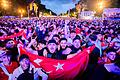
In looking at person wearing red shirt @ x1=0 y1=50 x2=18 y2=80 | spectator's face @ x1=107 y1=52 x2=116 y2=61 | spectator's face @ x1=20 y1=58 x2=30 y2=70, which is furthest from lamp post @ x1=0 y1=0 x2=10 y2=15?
spectator's face @ x1=20 y1=58 x2=30 y2=70

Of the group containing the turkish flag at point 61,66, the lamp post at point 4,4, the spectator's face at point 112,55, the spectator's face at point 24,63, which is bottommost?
the lamp post at point 4,4

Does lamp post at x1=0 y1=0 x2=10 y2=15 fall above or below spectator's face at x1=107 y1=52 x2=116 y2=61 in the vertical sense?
below

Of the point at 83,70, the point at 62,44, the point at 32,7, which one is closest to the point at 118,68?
the point at 83,70

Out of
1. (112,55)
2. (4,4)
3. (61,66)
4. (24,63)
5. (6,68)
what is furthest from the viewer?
(4,4)

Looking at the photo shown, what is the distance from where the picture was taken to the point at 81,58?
10.9 metres

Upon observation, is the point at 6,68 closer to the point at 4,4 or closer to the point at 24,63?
the point at 24,63

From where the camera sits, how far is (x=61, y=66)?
33.1 ft

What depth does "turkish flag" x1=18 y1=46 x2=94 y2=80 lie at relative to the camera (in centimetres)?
991

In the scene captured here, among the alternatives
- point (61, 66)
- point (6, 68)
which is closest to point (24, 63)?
point (6, 68)

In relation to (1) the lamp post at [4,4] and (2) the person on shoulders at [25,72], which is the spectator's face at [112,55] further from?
(1) the lamp post at [4,4]

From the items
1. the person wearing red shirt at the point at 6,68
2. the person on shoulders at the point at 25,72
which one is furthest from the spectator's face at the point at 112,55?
the person wearing red shirt at the point at 6,68

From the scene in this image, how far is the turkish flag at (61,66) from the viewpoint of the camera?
9913 millimetres

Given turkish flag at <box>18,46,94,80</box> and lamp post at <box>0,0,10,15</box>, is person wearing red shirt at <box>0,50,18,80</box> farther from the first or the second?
lamp post at <box>0,0,10,15</box>

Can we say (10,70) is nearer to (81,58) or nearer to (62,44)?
(81,58)
